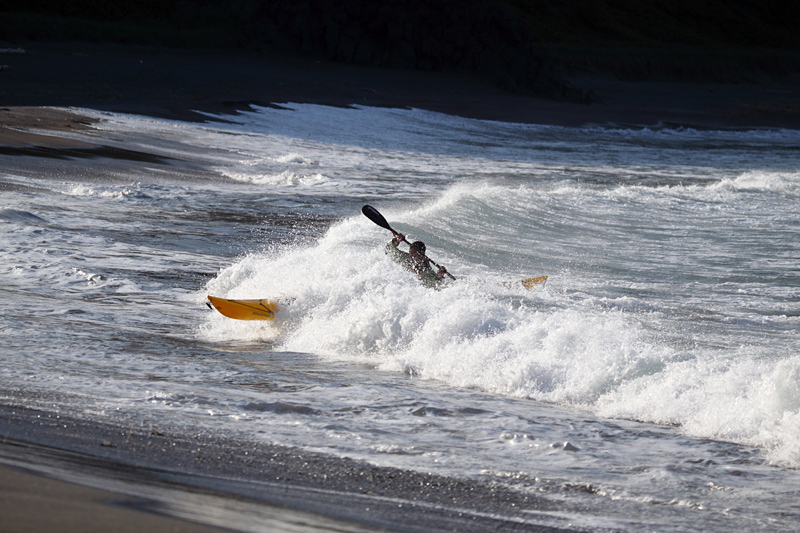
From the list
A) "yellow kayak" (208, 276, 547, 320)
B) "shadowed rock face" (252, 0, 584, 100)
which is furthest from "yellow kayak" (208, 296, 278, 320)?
"shadowed rock face" (252, 0, 584, 100)

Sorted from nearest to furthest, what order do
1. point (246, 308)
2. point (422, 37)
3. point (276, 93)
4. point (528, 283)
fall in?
point (246, 308) → point (528, 283) → point (276, 93) → point (422, 37)

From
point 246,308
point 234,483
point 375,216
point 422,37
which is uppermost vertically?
point 422,37

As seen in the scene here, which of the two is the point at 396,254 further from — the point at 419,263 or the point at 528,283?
the point at 528,283

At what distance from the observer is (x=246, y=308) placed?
8766 millimetres

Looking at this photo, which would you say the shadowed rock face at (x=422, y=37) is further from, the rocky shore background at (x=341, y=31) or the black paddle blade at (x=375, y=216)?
the black paddle blade at (x=375, y=216)

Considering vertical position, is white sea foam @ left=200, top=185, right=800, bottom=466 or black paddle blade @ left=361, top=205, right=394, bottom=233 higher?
black paddle blade @ left=361, top=205, right=394, bottom=233

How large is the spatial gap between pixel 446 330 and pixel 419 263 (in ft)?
6.27

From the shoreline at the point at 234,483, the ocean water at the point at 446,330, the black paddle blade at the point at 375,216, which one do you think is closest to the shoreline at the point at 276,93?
the ocean water at the point at 446,330

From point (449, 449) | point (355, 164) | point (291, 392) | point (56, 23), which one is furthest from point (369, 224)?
point (56, 23)

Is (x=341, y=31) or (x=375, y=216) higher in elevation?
(x=341, y=31)

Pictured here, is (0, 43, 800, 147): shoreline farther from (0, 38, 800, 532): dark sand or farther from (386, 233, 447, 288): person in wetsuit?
(0, 38, 800, 532): dark sand

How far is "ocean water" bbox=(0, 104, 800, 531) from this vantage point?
555cm

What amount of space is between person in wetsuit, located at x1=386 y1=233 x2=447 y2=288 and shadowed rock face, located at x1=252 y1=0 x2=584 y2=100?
45.0 meters

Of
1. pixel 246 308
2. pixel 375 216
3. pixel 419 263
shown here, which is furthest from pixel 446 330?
pixel 375 216
